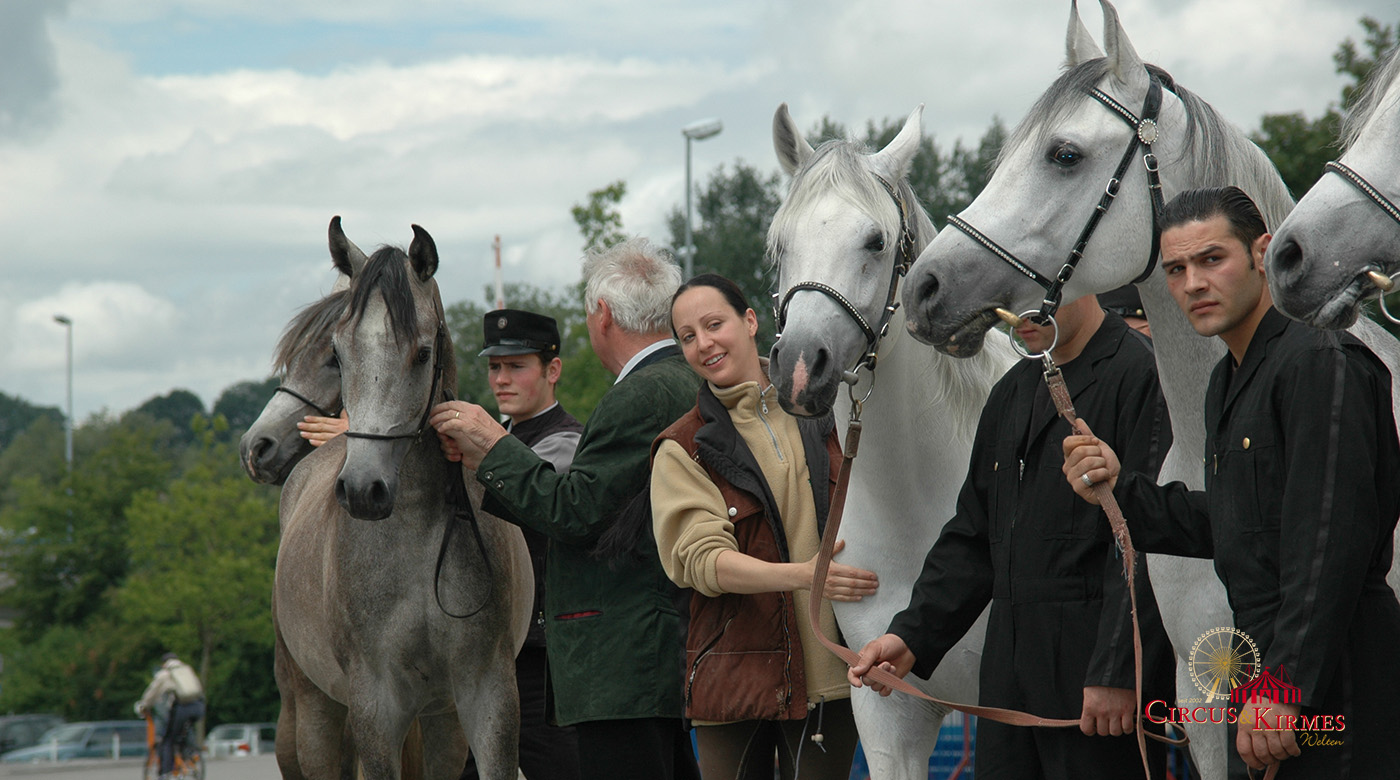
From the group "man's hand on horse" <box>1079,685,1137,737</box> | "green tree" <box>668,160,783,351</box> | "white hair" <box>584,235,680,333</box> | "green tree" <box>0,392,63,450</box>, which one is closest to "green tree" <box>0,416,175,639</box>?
"green tree" <box>668,160,783,351</box>

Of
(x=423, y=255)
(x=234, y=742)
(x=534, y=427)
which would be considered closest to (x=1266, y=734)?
(x=423, y=255)

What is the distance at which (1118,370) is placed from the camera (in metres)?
3.33

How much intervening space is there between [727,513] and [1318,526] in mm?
1868

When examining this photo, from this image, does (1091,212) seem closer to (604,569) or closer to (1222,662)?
(1222,662)

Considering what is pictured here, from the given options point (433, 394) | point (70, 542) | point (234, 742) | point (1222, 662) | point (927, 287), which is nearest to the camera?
point (1222, 662)

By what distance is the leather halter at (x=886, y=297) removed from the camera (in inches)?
141

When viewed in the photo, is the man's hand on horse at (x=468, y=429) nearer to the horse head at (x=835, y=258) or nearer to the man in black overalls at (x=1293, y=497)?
the horse head at (x=835, y=258)

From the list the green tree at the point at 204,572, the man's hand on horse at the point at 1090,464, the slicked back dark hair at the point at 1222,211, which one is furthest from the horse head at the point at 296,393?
the green tree at the point at 204,572

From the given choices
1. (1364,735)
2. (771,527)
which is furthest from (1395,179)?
(771,527)

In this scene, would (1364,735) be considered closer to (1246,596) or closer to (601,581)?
(1246,596)

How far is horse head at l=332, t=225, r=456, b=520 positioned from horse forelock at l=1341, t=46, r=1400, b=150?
2982mm

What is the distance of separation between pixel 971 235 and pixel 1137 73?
0.64 meters

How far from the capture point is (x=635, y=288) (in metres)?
4.78

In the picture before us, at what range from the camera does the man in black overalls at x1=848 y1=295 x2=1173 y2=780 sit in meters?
3.07
